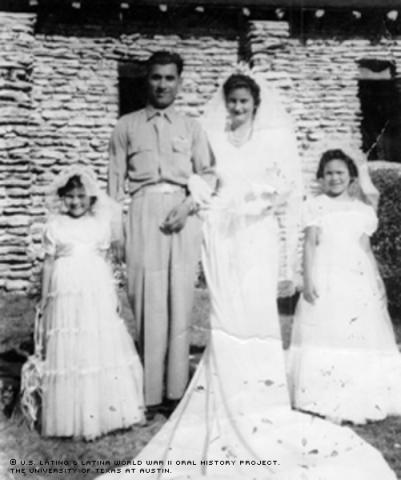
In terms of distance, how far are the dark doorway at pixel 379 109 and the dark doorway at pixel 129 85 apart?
5.07ft

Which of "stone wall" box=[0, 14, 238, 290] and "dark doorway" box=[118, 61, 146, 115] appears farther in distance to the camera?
"dark doorway" box=[118, 61, 146, 115]

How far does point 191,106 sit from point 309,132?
34.7 inches

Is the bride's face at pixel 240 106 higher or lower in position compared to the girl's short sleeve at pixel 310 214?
higher

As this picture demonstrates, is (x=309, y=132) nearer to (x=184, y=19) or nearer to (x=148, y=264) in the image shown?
(x=184, y=19)

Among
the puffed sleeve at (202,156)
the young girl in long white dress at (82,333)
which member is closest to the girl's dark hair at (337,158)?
the puffed sleeve at (202,156)

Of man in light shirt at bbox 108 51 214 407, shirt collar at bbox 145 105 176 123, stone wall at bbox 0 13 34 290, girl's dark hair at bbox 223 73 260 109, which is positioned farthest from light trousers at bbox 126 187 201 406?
stone wall at bbox 0 13 34 290

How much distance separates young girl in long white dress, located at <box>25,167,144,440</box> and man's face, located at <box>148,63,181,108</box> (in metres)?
0.50

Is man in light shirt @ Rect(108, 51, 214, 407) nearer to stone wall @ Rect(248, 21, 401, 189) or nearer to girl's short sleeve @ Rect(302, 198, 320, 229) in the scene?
girl's short sleeve @ Rect(302, 198, 320, 229)

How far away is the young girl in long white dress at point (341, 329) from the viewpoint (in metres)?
2.63

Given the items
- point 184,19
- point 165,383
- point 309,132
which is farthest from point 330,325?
point 184,19

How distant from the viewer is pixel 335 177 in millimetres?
2762

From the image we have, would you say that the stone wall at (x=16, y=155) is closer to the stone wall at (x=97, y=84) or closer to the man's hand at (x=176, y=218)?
the stone wall at (x=97, y=84)

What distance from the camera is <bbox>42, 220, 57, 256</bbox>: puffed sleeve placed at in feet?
8.31

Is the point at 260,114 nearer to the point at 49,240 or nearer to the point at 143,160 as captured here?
the point at 143,160
